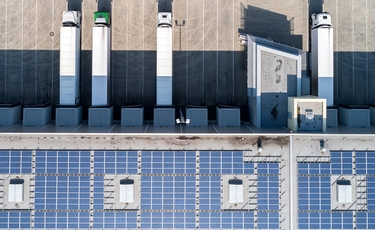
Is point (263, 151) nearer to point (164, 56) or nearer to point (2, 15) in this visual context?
point (164, 56)

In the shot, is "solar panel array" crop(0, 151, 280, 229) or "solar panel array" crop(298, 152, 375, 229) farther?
"solar panel array" crop(298, 152, 375, 229)

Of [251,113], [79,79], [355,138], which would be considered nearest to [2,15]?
[79,79]

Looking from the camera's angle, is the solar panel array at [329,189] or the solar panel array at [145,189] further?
the solar panel array at [329,189]
